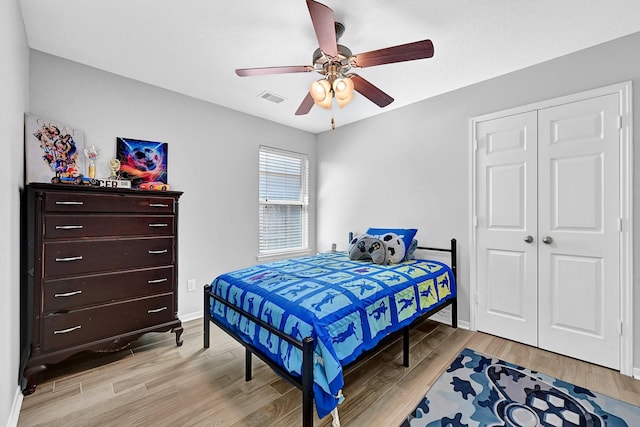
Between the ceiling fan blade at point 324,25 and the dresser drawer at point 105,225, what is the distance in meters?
2.01

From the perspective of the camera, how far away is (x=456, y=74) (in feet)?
8.98

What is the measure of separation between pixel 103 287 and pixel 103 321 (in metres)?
0.27

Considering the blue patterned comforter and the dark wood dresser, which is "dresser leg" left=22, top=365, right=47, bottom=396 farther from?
the blue patterned comforter

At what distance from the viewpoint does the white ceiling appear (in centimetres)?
186

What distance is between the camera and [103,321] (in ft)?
7.30

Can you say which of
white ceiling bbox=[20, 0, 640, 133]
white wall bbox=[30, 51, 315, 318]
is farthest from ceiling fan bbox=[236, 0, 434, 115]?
white wall bbox=[30, 51, 315, 318]

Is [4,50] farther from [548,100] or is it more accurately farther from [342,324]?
[548,100]

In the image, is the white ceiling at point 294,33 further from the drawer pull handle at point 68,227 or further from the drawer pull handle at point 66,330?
the drawer pull handle at point 66,330

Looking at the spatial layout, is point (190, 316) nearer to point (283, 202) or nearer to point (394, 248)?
point (283, 202)

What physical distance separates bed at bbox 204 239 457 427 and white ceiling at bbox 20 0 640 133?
1.90m

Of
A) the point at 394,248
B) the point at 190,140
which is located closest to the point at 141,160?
the point at 190,140

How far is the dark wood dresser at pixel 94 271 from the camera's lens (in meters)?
1.99

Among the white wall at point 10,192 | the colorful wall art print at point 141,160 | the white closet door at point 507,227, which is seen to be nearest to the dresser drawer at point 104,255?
the white wall at point 10,192

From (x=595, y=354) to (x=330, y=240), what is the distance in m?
3.14
